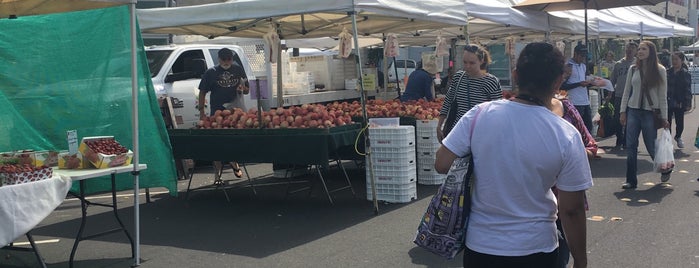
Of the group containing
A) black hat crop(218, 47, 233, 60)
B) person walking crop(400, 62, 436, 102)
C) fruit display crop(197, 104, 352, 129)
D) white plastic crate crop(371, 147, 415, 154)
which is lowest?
white plastic crate crop(371, 147, 415, 154)

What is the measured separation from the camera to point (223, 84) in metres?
10.1

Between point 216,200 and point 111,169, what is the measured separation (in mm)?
3316

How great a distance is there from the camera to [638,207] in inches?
311

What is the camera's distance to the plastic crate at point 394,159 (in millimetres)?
8188

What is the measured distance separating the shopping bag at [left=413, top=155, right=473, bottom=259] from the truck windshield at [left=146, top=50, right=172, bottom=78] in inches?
371

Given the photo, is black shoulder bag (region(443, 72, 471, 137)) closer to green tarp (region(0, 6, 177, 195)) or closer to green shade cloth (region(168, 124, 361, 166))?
green shade cloth (region(168, 124, 361, 166))

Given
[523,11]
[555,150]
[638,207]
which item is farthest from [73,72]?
[523,11]

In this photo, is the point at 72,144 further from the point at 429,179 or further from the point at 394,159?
the point at 429,179

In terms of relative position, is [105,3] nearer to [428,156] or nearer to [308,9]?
[308,9]

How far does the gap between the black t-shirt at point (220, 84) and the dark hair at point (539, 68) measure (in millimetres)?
7743

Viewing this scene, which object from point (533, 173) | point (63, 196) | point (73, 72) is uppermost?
point (73, 72)

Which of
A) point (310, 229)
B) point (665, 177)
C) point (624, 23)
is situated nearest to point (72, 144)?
point (310, 229)

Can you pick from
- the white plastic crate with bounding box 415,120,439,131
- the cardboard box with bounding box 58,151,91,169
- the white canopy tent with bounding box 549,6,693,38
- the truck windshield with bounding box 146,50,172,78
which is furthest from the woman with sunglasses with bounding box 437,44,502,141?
the white canopy tent with bounding box 549,6,693,38

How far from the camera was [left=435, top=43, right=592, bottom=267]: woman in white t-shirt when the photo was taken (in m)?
2.71
